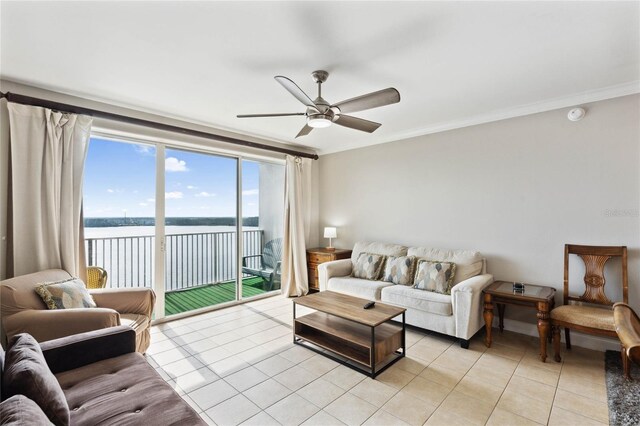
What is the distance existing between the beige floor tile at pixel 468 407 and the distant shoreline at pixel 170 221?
353 centimetres

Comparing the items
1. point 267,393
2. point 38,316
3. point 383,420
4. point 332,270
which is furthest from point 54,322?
point 332,270

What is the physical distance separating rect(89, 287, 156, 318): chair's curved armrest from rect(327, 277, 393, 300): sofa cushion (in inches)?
89.3

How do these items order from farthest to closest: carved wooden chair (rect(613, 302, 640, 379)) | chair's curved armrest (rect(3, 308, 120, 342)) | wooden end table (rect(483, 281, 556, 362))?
wooden end table (rect(483, 281, 556, 362)) < chair's curved armrest (rect(3, 308, 120, 342)) < carved wooden chair (rect(613, 302, 640, 379))

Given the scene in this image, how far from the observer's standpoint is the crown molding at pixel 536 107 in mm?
2819

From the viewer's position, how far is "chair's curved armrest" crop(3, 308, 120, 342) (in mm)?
2092

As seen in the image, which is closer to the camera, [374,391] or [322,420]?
[322,420]

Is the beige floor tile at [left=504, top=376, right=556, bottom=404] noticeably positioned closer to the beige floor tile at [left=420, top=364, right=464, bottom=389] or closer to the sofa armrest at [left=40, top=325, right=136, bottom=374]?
the beige floor tile at [left=420, top=364, right=464, bottom=389]

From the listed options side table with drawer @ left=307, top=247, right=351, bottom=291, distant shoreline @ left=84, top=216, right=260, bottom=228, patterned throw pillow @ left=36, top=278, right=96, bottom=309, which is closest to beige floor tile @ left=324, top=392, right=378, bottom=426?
patterned throw pillow @ left=36, top=278, right=96, bottom=309

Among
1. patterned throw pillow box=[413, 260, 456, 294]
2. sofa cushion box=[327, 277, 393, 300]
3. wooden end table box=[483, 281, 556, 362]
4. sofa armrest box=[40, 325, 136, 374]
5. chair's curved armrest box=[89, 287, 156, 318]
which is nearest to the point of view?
sofa armrest box=[40, 325, 136, 374]

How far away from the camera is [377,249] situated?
448cm

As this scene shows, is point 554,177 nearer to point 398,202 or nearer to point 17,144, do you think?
point 398,202

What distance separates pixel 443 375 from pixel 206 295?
367 centimetres

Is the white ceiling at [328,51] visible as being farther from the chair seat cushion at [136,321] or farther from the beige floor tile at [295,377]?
the beige floor tile at [295,377]

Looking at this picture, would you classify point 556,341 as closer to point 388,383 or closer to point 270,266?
point 388,383
